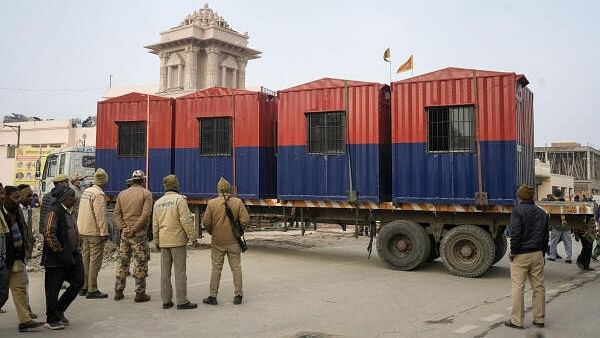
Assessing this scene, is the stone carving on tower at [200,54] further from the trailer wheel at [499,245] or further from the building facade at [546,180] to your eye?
the trailer wheel at [499,245]

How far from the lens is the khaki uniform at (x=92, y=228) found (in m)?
7.49

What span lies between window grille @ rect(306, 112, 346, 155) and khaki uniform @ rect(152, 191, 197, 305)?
5098mm

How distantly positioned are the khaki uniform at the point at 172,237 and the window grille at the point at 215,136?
592 cm

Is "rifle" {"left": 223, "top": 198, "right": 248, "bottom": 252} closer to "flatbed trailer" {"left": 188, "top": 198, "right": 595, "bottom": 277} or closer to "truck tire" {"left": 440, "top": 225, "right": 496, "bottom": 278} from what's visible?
"flatbed trailer" {"left": 188, "top": 198, "right": 595, "bottom": 277}

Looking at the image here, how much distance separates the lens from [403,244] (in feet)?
34.8

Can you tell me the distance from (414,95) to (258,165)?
13.3 feet

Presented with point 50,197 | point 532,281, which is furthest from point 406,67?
point 50,197

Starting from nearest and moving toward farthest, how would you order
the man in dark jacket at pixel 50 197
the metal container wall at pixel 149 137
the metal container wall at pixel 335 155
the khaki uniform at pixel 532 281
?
the khaki uniform at pixel 532 281, the man in dark jacket at pixel 50 197, the metal container wall at pixel 335 155, the metal container wall at pixel 149 137

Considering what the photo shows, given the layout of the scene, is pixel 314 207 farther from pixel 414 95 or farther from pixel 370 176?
pixel 414 95

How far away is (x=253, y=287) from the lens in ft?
27.8

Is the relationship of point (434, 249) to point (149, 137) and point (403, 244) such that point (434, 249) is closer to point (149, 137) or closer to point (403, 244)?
point (403, 244)

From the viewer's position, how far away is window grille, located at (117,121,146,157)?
46.4 feet

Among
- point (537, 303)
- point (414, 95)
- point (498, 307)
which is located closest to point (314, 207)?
point (414, 95)

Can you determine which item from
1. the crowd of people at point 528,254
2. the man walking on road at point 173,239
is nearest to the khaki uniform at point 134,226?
the man walking on road at point 173,239
